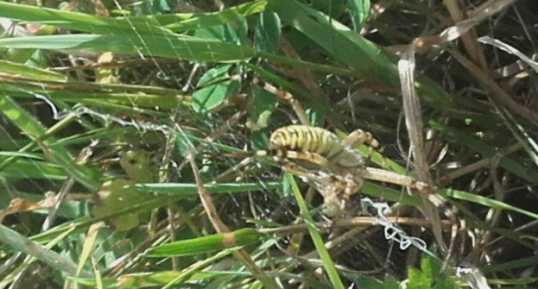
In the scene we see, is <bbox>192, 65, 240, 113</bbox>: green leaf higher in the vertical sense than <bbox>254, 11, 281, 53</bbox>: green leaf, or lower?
lower

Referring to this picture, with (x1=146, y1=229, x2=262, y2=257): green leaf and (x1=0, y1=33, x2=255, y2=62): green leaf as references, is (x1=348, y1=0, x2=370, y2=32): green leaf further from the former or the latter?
(x1=146, y1=229, x2=262, y2=257): green leaf

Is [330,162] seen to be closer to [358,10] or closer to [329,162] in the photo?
[329,162]

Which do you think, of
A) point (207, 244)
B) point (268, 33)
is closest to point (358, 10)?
point (268, 33)

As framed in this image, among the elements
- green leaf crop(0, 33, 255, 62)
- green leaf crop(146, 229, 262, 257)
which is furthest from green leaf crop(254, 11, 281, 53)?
green leaf crop(146, 229, 262, 257)

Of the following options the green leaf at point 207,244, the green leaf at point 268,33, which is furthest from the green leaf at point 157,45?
the green leaf at point 207,244

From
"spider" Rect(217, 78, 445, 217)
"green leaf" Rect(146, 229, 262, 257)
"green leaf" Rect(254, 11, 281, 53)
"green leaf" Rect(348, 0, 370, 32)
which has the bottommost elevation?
"green leaf" Rect(146, 229, 262, 257)

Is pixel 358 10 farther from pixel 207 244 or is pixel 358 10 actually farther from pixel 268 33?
pixel 207 244

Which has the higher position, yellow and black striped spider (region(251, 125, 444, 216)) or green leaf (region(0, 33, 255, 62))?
green leaf (region(0, 33, 255, 62))

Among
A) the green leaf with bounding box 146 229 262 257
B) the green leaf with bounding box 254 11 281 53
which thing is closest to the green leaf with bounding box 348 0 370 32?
the green leaf with bounding box 254 11 281 53

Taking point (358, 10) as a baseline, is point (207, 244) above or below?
below

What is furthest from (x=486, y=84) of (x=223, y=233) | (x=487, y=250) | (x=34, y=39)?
(x=34, y=39)

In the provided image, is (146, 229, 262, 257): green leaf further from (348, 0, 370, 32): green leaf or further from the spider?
(348, 0, 370, 32): green leaf

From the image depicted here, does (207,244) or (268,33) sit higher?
(268,33)
